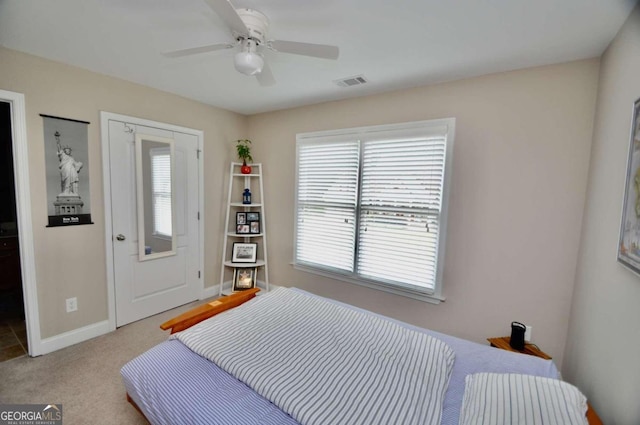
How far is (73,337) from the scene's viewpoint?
242 centimetres

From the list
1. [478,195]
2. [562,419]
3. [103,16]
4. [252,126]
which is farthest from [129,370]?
[252,126]

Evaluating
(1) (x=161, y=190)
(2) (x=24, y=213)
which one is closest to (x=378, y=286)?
(1) (x=161, y=190)

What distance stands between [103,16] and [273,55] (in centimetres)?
102

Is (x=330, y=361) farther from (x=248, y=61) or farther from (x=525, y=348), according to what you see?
(x=248, y=61)

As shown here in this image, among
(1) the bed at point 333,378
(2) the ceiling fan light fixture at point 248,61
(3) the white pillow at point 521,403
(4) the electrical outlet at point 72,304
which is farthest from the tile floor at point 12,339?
(3) the white pillow at point 521,403

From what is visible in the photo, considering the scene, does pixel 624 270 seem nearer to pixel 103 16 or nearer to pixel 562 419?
pixel 562 419

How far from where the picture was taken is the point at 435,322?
8.20 ft

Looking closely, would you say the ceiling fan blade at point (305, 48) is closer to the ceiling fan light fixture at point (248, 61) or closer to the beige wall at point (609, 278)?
the ceiling fan light fixture at point (248, 61)

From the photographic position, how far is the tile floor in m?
2.24

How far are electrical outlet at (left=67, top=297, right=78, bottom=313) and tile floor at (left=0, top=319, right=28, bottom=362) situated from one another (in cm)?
43

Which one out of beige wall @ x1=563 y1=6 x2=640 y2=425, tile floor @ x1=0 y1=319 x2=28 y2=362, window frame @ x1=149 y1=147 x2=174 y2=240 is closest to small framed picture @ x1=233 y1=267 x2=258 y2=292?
window frame @ x1=149 y1=147 x2=174 y2=240

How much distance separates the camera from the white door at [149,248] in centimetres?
263

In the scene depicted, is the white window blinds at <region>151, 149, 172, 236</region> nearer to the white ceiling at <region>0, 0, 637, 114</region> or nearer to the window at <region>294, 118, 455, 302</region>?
the white ceiling at <region>0, 0, 637, 114</region>

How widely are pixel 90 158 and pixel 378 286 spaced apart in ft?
9.88
